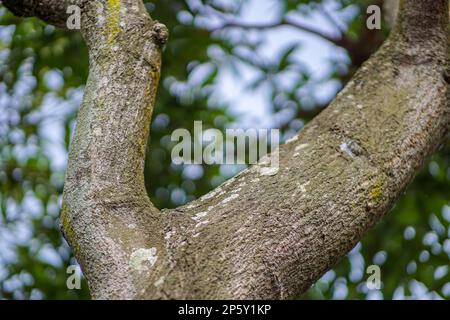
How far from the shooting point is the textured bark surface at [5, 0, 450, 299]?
1.71m

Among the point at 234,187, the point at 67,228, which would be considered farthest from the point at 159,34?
the point at 67,228

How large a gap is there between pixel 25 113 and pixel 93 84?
6.41 feet

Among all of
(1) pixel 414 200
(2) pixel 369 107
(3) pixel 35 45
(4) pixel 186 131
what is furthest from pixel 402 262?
(3) pixel 35 45

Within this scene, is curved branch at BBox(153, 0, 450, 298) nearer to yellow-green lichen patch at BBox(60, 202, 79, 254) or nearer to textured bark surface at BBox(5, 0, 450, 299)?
textured bark surface at BBox(5, 0, 450, 299)

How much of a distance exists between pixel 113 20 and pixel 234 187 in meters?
0.58

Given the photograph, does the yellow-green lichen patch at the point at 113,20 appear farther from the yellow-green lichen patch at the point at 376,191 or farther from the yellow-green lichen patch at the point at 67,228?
the yellow-green lichen patch at the point at 376,191

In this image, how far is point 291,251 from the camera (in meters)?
1.81

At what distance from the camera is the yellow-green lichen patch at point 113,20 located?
2094 millimetres

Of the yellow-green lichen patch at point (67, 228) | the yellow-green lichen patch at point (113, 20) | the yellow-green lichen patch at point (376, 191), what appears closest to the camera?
the yellow-green lichen patch at point (67, 228)

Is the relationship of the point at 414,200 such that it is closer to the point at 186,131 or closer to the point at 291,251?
the point at 186,131

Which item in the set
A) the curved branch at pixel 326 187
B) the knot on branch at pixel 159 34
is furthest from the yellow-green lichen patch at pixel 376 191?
the knot on branch at pixel 159 34

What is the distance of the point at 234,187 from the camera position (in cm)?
196

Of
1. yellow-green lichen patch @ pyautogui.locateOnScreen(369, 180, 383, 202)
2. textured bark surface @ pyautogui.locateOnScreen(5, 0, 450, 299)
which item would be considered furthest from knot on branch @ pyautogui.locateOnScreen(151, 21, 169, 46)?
yellow-green lichen patch @ pyautogui.locateOnScreen(369, 180, 383, 202)

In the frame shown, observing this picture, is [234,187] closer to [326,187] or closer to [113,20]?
[326,187]
